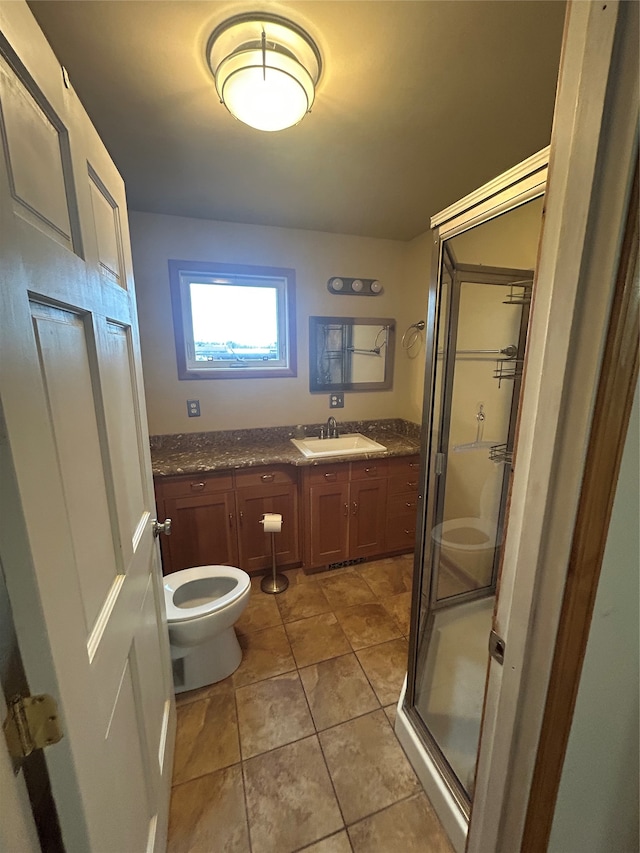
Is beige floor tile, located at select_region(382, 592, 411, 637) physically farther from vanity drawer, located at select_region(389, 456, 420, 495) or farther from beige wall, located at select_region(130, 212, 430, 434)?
beige wall, located at select_region(130, 212, 430, 434)

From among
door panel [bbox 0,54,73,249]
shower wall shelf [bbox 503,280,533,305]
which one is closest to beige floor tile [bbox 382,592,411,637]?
shower wall shelf [bbox 503,280,533,305]

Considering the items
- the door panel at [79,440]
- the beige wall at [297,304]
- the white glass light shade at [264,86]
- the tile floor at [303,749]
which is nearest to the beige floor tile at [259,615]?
the tile floor at [303,749]

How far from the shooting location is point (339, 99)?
1.23 m

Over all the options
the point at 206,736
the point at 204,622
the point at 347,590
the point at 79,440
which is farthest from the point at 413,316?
the point at 206,736

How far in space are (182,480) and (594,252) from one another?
2091 mm

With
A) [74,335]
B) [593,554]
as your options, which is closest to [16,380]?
[74,335]

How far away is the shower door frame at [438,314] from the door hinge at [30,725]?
3.61 ft

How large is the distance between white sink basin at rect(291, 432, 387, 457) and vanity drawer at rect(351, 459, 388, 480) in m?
0.12

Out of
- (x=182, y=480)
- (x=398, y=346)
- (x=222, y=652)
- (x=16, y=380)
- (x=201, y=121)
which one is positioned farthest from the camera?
(x=398, y=346)

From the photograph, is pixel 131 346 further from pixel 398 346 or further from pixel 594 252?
pixel 398 346

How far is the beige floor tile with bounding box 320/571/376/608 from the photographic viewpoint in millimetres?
2176

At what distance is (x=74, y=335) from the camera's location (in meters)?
0.65

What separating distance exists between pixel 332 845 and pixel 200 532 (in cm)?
150

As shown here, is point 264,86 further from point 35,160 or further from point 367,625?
point 367,625
